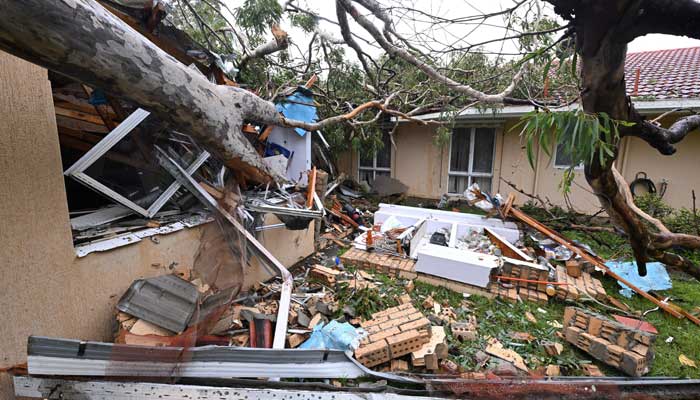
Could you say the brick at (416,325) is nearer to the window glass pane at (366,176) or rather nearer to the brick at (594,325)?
the brick at (594,325)

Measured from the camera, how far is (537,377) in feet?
8.59

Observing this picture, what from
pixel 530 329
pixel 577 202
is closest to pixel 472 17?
pixel 530 329

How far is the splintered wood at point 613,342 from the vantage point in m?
2.76

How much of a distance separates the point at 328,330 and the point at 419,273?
2051mm

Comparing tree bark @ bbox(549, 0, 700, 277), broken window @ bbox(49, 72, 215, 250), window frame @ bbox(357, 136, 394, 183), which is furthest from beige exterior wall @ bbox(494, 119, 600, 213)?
broken window @ bbox(49, 72, 215, 250)

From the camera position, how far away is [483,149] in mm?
8469

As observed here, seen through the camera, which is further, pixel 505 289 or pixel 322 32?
pixel 322 32

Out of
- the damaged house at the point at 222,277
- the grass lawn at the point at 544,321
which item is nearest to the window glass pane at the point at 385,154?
the damaged house at the point at 222,277

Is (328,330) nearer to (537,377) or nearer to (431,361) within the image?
(431,361)

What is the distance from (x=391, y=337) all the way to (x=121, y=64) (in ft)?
9.65

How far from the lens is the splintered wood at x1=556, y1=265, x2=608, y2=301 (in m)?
4.02

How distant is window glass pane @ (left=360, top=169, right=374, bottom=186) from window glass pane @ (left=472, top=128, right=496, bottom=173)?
3.28 m

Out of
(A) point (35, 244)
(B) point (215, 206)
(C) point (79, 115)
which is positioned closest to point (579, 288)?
(B) point (215, 206)

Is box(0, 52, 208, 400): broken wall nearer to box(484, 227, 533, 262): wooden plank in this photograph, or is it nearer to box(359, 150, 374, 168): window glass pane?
box(484, 227, 533, 262): wooden plank
